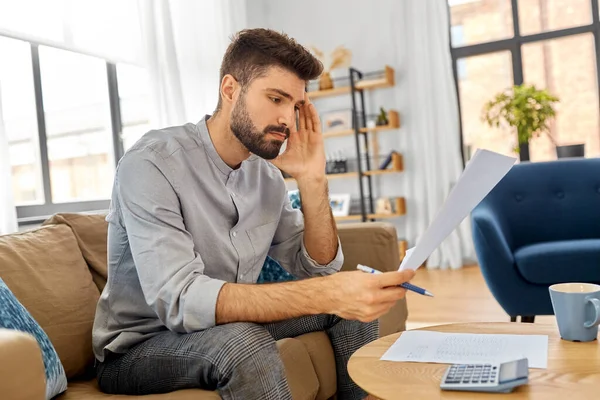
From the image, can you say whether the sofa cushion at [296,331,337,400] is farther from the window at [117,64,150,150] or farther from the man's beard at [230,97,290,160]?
the window at [117,64,150,150]

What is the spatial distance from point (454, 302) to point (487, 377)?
2724 millimetres

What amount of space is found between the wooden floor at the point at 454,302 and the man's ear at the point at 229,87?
6.13ft

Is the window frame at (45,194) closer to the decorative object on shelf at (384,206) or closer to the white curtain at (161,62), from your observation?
the white curtain at (161,62)

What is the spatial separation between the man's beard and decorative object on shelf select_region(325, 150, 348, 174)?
3.66 meters

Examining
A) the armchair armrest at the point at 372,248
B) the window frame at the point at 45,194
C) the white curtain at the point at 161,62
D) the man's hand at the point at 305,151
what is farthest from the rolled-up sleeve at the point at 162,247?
the white curtain at the point at 161,62

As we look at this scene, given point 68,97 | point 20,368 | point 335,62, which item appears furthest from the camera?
point 335,62

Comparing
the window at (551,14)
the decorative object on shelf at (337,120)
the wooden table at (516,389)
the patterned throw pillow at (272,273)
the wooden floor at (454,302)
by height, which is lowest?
the wooden floor at (454,302)

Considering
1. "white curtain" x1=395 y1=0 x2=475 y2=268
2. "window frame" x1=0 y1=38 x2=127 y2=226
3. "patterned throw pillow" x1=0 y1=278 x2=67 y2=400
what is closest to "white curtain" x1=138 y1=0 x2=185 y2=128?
"window frame" x1=0 y1=38 x2=127 y2=226

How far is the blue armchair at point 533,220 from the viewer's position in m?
2.43

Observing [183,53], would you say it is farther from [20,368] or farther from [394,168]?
[20,368]

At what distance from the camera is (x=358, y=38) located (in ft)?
17.1

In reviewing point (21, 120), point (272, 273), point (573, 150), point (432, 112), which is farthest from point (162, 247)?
point (432, 112)

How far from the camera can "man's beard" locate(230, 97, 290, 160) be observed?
1443 mm

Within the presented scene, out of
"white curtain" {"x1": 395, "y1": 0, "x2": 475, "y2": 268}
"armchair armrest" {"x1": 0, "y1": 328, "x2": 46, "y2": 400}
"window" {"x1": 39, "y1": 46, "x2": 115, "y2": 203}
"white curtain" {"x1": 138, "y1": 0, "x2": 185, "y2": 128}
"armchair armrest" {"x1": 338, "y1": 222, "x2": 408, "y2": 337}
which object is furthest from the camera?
"white curtain" {"x1": 395, "y1": 0, "x2": 475, "y2": 268}
